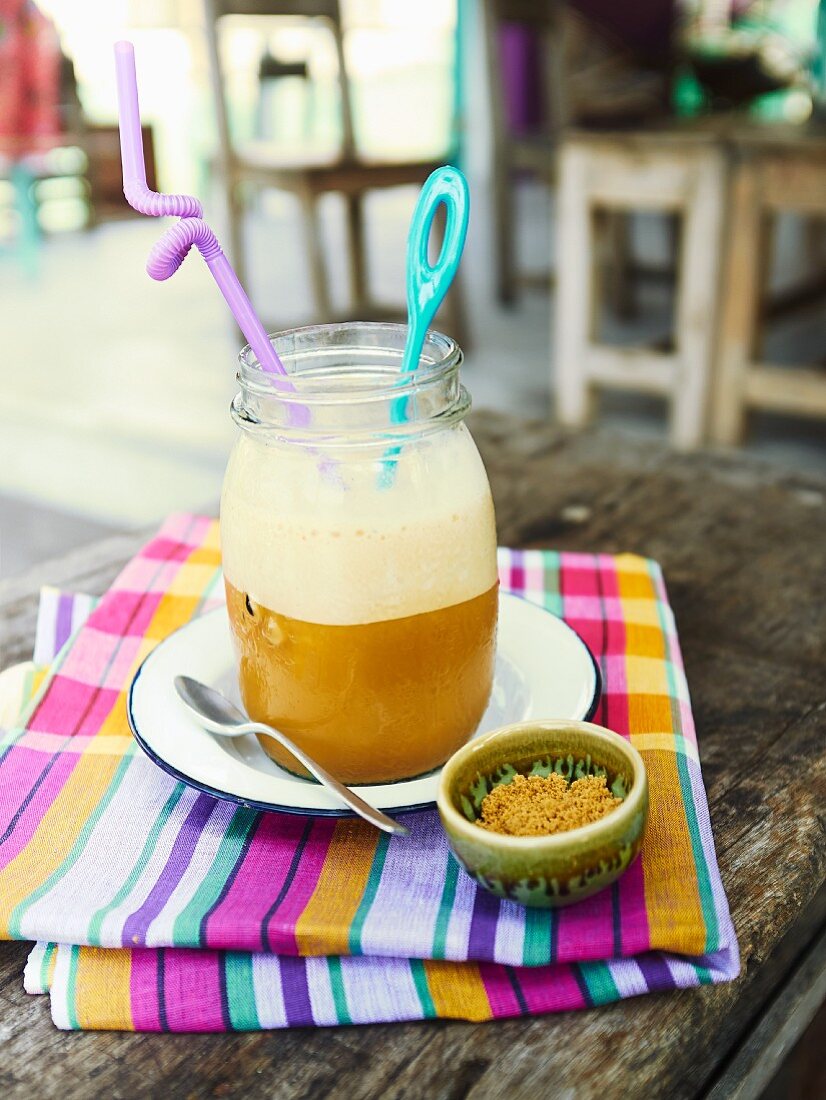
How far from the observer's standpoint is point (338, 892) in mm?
497

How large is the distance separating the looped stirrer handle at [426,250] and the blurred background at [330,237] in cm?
145

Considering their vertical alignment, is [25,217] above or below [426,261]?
below

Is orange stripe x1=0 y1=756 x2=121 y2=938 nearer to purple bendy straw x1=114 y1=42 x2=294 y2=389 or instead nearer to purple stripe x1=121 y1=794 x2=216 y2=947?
purple stripe x1=121 y1=794 x2=216 y2=947

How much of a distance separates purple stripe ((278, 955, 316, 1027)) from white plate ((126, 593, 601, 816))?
0.06 metres

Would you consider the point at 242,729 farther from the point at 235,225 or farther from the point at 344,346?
the point at 235,225

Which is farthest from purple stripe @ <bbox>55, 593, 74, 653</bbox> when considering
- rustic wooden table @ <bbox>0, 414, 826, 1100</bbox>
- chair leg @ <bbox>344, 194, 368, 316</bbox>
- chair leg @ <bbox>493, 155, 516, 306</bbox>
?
chair leg @ <bbox>493, 155, 516, 306</bbox>

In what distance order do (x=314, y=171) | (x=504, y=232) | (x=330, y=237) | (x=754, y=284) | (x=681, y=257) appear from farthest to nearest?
(x=330, y=237) → (x=504, y=232) → (x=314, y=171) → (x=681, y=257) → (x=754, y=284)

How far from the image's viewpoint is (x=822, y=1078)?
0.98 metres

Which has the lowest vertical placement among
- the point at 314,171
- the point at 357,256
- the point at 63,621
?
the point at 357,256

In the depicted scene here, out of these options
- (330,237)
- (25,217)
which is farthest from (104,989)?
(330,237)

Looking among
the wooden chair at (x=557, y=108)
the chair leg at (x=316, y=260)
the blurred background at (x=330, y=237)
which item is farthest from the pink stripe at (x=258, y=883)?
the wooden chair at (x=557, y=108)

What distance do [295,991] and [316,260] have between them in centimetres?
271

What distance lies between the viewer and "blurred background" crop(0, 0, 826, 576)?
2.33m

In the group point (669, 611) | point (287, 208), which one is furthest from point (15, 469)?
point (287, 208)
